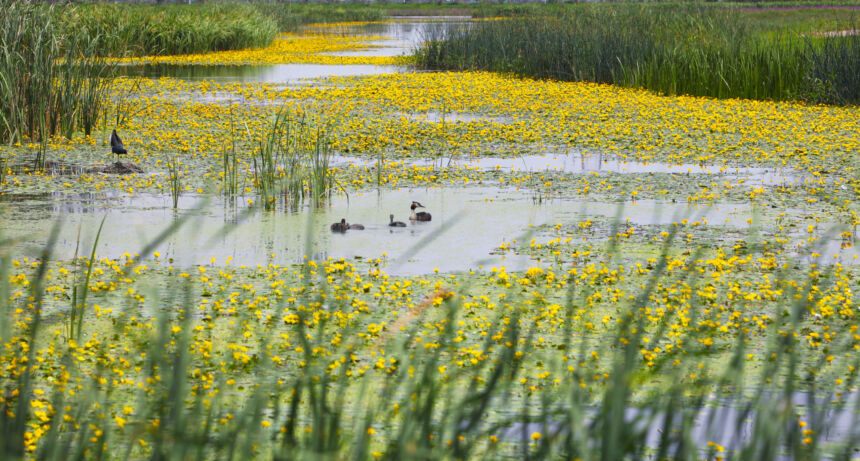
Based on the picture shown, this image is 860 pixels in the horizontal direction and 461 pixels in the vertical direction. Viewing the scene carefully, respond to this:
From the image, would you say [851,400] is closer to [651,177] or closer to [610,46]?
[651,177]

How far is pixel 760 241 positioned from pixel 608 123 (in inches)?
217

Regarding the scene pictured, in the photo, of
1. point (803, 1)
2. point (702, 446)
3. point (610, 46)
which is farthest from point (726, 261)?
point (803, 1)

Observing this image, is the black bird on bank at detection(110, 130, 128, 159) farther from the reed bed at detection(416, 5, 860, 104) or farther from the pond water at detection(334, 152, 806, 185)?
the reed bed at detection(416, 5, 860, 104)

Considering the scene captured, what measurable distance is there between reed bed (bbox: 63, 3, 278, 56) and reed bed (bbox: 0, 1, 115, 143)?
29.6 feet

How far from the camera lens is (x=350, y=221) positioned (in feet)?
22.2

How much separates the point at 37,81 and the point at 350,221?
420 centimetres

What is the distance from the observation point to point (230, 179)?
7723 millimetres

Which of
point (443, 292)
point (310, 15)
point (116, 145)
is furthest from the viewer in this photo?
point (310, 15)

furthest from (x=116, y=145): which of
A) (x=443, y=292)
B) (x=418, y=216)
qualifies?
(x=443, y=292)

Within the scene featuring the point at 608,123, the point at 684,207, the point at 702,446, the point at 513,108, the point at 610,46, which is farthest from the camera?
the point at 610,46

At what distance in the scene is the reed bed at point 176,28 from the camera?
21.4 metres

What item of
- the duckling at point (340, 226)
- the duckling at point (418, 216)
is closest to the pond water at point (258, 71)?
the duckling at point (418, 216)

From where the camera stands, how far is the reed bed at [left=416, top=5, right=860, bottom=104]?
42.8 feet

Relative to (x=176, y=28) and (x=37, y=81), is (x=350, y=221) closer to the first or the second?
(x=37, y=81)
